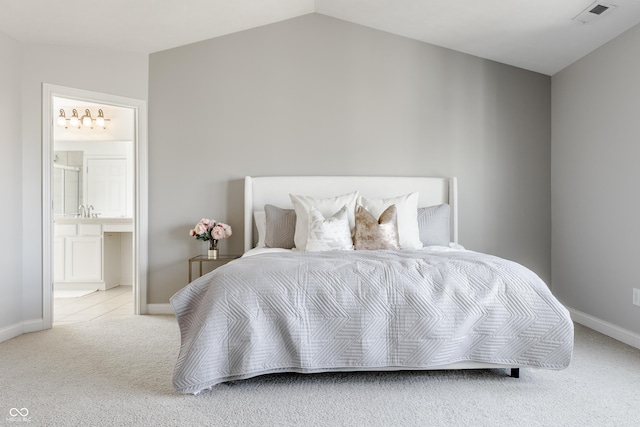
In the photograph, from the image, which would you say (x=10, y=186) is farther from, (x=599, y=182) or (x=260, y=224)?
(x=599, y=182)

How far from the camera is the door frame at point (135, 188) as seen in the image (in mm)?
3354

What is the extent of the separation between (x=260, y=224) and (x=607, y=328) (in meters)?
2.87

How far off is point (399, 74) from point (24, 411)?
3.70 meters

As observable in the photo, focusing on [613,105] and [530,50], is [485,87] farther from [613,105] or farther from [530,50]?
[613,105]

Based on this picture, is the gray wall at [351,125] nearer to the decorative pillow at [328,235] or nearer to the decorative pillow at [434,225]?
the decorative pillow at [434,225]

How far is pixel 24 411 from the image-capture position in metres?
1.86

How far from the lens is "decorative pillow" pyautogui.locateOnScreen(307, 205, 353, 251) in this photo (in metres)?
3.14

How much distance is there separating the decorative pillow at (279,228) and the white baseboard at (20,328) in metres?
1.90

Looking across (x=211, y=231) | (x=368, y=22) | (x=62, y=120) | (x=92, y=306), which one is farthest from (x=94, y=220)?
(x=368, y=22)

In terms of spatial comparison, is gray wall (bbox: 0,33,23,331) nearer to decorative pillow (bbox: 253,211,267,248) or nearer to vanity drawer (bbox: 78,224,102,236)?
vanity drawer (bbox: 78,224,102,236)

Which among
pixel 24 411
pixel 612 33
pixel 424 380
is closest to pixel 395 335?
pixel 424 380

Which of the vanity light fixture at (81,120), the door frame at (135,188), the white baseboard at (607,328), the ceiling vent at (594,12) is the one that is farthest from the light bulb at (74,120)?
the white baseboard at (607,328)

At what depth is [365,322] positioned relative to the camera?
6.74 ft

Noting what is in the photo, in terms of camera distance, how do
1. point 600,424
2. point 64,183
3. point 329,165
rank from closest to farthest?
point 600,424 → point 329,165 → point 64,183
